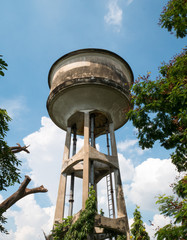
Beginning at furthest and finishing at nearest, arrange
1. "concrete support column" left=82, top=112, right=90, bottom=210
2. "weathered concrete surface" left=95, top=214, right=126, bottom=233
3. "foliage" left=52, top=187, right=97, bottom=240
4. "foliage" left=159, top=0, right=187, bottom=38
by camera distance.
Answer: "concrete support column" left=82, top=112, right=90, bottom=210 < "weathered concrete surface" left=95, top=214, right=126, bottom=233 < "foliage" left=52, top=187, right=97, bottom=240 < "foliage" left=159, top=0, right=187, bottom=38

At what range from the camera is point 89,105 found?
49.8 ft

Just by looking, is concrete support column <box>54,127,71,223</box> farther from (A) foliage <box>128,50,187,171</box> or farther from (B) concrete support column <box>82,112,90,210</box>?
(A) foliage <box>128,50,187,171</box>

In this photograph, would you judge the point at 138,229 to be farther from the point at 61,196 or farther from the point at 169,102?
the point at 169,102

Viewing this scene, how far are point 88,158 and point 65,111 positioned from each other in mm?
4329

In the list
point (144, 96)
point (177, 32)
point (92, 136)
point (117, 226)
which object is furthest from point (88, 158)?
point (177, 32)

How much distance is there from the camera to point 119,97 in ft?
49.3

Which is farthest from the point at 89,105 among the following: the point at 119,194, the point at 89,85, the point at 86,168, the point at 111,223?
the point at 111,223

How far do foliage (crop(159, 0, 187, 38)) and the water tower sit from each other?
556 cm

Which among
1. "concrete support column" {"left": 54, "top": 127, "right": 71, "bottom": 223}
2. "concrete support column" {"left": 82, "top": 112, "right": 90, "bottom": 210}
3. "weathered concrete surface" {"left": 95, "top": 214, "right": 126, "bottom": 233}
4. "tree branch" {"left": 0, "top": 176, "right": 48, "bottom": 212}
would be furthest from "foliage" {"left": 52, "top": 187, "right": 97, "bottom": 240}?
"tree branch" {"left": 0, "top": 176, "right": 48, "bottom": 212}

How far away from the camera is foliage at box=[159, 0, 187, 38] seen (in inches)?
292

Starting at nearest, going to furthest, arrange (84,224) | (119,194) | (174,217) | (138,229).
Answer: (174,217)
(84,224)
(138,229)
(119,194)

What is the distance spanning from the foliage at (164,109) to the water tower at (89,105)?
18.8 ft

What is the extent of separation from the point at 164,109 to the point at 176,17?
3.33m

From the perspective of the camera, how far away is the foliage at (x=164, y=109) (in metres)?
6.84
